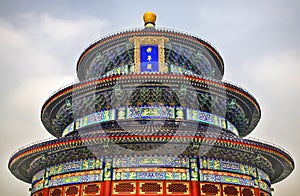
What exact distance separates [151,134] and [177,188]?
2.91m

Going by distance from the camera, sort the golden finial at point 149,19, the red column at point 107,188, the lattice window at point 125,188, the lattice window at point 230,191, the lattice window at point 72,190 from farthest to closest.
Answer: the golden finial at point 149,19 → the lattice window at point 72,190 → the lattice window at point 230,191 → the lattice window at point 125,188 → the red column at point 107,188

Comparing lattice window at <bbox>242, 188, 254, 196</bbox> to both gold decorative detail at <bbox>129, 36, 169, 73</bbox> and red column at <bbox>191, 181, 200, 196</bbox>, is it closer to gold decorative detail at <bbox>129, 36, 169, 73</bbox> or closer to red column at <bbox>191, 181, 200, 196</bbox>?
red column at <bbox>191, 181, 200, 196</bbox>

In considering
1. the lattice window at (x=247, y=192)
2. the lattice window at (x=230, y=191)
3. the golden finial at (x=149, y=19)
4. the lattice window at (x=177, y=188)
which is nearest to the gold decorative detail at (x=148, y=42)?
the golden finial at (x=149, y=19)

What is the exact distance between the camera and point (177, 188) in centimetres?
1623

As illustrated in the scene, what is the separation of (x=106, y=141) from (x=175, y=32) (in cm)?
1020

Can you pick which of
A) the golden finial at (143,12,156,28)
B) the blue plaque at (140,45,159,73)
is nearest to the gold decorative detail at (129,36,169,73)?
the blue plaque at (140,45,159,73)

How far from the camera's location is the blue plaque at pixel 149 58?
73.7 feet

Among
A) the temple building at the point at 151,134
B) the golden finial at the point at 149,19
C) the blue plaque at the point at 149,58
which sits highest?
the golden finial at the point at 149,19

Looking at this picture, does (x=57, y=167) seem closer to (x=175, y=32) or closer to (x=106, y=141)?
(x=106, y=141)

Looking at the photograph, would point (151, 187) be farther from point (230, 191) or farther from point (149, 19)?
point (149, 19)

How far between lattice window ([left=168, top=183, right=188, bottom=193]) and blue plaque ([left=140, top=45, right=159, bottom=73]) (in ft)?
28.0

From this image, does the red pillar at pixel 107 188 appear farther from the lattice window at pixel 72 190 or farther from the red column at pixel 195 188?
the red column at pixel 195 188

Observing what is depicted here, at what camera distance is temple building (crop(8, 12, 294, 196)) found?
53.8ft

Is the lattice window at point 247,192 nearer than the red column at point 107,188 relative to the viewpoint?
No
